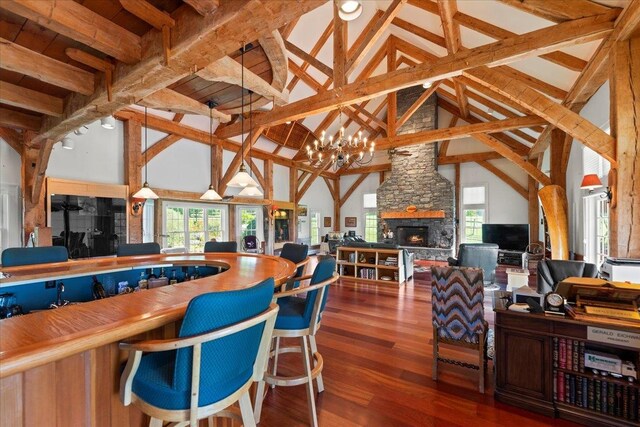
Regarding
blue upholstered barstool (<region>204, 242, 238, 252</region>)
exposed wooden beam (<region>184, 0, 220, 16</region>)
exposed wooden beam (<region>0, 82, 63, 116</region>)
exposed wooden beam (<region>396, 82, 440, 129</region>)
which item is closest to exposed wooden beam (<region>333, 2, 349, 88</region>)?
exposed wooden beam (<region>396, 82, 440, 129</region>)

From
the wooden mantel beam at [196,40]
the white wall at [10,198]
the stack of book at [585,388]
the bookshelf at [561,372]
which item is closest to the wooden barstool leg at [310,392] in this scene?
the bookshelf at [561,372]

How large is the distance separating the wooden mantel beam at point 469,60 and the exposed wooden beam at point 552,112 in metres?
0.35

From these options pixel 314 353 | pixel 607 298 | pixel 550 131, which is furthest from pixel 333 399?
pixel 550 131

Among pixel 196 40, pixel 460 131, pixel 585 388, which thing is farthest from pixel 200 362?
pixel 460 131

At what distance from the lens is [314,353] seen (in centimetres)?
210

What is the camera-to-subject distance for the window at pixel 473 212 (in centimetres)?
912

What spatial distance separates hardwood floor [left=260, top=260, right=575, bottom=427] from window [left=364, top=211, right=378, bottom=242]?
777cm

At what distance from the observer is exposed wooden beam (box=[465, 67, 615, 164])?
9.91 ft

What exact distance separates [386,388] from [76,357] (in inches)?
83.3

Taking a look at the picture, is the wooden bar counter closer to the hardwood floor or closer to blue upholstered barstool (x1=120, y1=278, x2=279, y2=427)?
blue upholstered barstool (x1=120, y1=278, x2=279, y2=427)

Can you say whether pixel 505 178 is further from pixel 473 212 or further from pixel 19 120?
pixel 19 120

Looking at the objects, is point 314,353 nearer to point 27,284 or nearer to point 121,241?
point 27,284

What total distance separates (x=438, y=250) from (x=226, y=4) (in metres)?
9.37

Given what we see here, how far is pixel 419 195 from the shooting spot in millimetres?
9648
